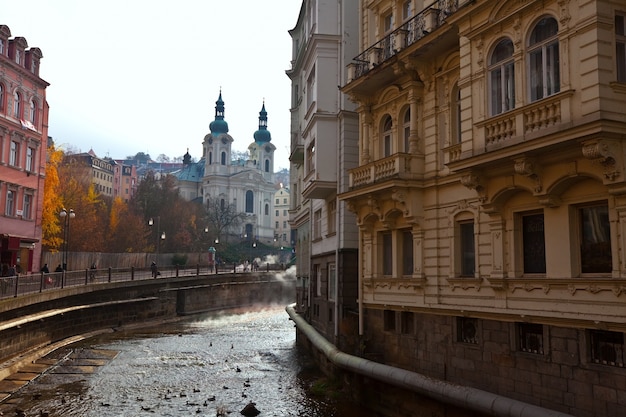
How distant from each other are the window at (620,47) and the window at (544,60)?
41.5 inches

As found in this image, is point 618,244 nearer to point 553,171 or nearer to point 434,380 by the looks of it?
point 553,171

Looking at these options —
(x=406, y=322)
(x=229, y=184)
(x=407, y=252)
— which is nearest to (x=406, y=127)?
(x=407, y=252)

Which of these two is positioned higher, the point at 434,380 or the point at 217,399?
the point at 434,380

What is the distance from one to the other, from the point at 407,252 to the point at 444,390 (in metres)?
4.86

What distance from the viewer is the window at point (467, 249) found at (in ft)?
49.6

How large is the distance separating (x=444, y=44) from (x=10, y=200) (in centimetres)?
3132

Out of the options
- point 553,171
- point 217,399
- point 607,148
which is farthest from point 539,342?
point 217,399

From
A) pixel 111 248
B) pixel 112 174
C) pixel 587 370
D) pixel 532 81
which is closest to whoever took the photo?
pixel 587 370

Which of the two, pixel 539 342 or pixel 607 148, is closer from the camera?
pixel 607 148

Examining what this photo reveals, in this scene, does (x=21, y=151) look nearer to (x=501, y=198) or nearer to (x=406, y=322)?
(x=406, y=322)

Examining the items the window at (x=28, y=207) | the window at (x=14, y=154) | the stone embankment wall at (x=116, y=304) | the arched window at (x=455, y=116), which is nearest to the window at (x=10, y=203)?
the window at (x=28, y=207)

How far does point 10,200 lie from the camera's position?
3781 cm

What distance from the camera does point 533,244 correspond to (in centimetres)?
1292

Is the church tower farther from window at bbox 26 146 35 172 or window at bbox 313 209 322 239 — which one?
window at bbox 313 209 322 239
